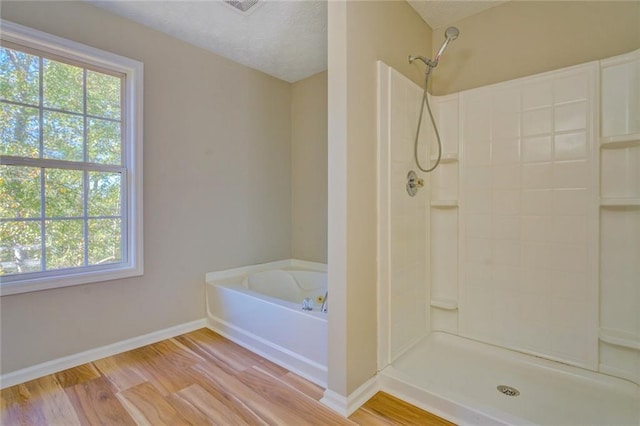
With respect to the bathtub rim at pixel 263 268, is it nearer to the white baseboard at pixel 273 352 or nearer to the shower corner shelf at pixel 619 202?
the white baseboard at pixel 273 352

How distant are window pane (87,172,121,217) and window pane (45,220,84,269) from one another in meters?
0.13

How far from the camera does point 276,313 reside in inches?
80.8

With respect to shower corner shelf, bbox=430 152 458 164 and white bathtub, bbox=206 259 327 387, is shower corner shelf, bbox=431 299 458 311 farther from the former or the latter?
shower corner shelf, bbox=430 152 458 164

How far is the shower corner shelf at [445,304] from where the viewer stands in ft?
7.16

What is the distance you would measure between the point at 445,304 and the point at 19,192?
2842 mm

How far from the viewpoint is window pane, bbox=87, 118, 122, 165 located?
2.13 metres

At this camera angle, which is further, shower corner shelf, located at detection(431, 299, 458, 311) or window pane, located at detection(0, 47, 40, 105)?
shower corner shelf, located at detection(431, 299, 458, 311)

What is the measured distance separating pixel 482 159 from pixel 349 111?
3.56 ft

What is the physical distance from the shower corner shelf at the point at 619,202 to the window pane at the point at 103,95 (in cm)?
314

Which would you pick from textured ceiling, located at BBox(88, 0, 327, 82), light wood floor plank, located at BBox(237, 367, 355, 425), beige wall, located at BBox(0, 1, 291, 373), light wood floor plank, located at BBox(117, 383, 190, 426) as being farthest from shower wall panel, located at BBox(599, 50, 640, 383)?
beige wall, located at BBox(0, 1, 291, 373)

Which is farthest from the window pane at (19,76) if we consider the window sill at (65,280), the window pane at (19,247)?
the window sill at (65,280)

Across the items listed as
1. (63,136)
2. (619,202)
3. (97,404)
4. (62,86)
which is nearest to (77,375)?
(97,404)

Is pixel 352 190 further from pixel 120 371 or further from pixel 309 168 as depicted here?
pixel 120 371

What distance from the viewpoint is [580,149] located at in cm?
174
